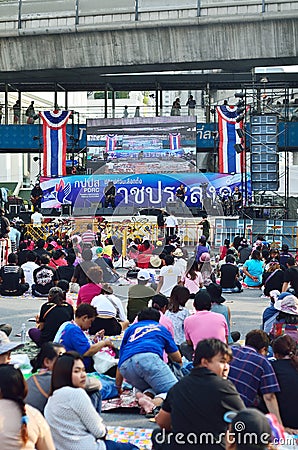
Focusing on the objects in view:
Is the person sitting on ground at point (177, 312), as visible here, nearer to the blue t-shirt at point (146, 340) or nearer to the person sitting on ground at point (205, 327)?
the person sitting on ground at point (205, 327)

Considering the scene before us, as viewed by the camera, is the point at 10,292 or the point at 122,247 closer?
the point at 10,292

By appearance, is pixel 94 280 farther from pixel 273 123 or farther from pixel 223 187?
pixel 223 187

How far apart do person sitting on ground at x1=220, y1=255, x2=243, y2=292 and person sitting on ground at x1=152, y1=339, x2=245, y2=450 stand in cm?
1036

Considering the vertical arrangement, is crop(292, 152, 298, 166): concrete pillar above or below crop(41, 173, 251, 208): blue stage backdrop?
above

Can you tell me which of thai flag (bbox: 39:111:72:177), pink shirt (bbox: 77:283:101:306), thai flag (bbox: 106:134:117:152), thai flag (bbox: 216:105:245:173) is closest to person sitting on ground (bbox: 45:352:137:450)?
pink shirt (bbox: 77:283:101:306)

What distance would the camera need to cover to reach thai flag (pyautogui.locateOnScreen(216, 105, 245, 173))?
1130 inches

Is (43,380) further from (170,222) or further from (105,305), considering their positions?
(170,222)

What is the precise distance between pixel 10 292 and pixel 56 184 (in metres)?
15.3

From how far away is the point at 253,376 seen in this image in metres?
5.71

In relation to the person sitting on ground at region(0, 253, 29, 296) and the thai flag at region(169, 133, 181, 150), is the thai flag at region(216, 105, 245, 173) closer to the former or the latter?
the thai flag at region(169, 133, 181, 150)

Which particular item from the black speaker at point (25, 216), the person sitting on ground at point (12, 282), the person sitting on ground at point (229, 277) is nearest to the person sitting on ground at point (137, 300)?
the person sitting on ground at point (12, 282)

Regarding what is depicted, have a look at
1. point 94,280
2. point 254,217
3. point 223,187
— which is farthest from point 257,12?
point 94,280

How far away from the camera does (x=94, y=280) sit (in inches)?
422

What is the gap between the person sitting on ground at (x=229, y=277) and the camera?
1513cm
